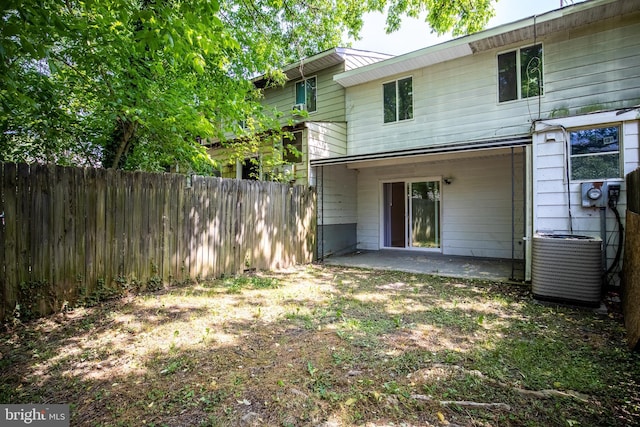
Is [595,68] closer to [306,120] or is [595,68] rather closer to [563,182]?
[563,182]

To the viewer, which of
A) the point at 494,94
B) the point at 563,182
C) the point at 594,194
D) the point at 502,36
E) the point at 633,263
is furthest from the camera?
the point at 494,94

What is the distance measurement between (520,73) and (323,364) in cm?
776

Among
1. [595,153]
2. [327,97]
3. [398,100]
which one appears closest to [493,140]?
[595,153]

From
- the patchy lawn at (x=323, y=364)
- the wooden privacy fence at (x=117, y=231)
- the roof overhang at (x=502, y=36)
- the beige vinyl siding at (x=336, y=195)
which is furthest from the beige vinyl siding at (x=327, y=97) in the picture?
the patchy lawn at (x=323, y=364)

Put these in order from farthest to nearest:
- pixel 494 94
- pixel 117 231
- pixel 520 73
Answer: pixel 494 94
pixel 520 73
pixel 117 231

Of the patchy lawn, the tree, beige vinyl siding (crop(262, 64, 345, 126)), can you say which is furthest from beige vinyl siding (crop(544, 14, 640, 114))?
beige vinyl siding (crop(262, 64, 345, 126))

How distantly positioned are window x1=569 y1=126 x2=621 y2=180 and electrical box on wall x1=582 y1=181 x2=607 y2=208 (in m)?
0.17

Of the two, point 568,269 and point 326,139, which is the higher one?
point 326,139

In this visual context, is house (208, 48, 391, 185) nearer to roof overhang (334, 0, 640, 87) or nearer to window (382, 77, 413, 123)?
roof overhang (334, 0, 640, 87)

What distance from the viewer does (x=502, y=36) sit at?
6.79 m

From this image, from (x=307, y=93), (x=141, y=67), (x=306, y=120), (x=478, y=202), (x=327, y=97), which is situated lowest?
(x=478, y=202)

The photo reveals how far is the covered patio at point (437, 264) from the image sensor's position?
621 cm

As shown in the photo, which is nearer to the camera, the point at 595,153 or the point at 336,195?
the point at 595,153

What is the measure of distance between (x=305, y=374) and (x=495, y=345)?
1.97 metres
